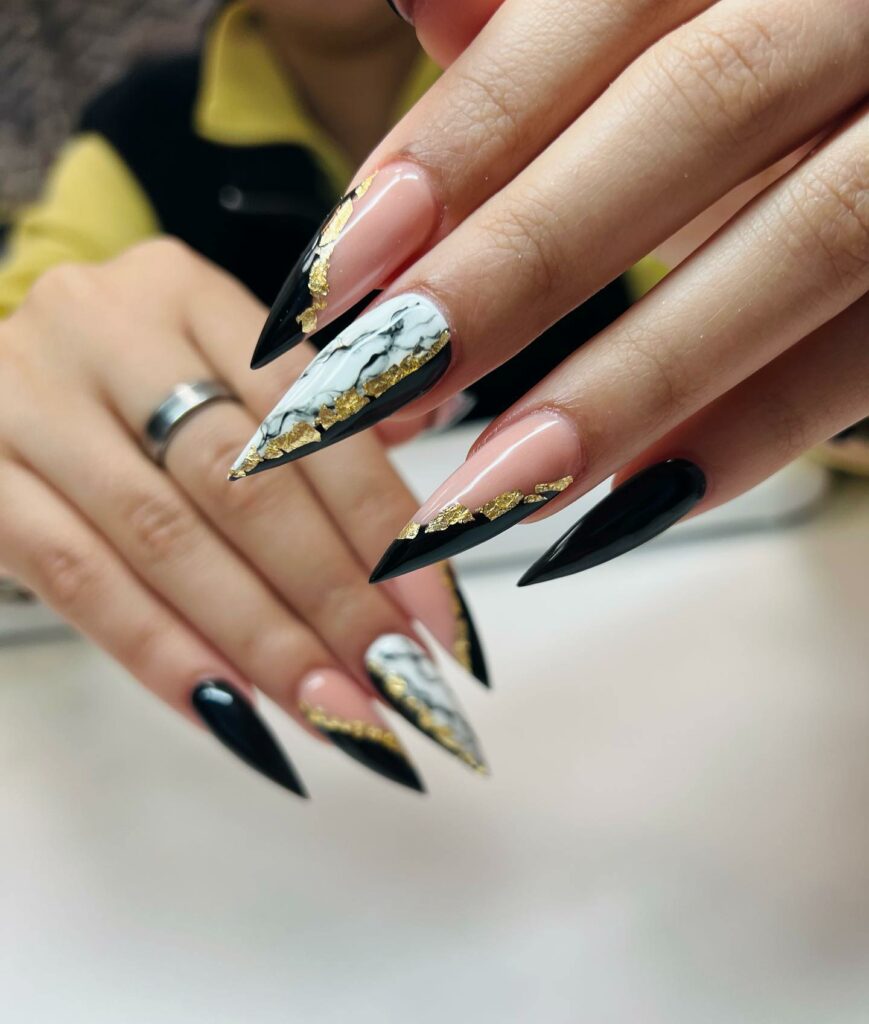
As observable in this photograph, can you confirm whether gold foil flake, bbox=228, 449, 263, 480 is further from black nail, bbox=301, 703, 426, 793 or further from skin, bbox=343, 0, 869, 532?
black nail, bbox=301, 703, 426, 793

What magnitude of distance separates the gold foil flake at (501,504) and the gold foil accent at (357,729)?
0.21m

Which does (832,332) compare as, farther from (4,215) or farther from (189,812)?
(4,215)

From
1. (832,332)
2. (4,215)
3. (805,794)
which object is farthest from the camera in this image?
(4,215)

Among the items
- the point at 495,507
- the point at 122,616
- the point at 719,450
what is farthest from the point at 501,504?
the point at 122,616

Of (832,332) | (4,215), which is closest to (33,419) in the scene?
(832,332)

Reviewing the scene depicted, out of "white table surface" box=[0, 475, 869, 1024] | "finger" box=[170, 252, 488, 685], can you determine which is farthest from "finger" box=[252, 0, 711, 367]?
"white table surface" box=[0, 475, 869, 1024]

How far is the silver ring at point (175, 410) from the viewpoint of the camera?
545 mm

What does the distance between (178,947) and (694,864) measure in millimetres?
277

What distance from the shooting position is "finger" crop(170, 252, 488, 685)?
0.50 m

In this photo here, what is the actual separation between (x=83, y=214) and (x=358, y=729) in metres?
0.84

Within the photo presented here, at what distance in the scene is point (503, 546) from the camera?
26.3 inches

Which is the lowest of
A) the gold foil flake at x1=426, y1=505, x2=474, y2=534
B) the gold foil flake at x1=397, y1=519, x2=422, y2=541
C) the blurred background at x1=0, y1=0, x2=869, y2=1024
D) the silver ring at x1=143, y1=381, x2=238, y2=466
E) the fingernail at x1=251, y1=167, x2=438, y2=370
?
the blurred background at x1=0, y1=0, x2=869, y2=1024

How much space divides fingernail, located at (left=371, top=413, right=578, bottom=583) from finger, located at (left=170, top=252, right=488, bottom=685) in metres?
0.16

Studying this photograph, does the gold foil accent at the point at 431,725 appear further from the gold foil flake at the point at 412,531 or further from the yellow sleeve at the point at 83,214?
the yellow sleeve at the point at 83,214
